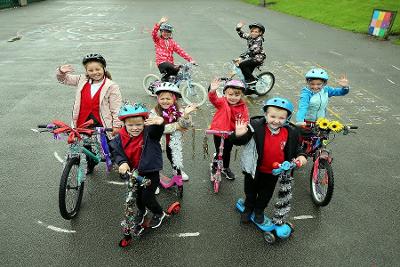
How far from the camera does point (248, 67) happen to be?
9.85m

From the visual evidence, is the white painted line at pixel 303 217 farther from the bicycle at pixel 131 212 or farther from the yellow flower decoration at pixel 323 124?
the bicycle at pixel 131 212

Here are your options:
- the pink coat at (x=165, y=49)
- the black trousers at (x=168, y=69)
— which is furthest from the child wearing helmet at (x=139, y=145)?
the pink coat at (x=165, y=49)

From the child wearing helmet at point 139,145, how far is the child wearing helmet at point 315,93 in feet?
8.16

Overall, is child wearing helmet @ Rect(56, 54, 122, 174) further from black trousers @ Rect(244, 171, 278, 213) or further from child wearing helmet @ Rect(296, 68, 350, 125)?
child wearing helmet @ Rect(296, 68, 350, 125)

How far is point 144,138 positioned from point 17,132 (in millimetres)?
4968

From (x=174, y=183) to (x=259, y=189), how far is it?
1.61 metres

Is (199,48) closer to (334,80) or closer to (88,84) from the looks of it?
(334,80)

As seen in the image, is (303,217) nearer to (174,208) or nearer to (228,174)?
(228,174)

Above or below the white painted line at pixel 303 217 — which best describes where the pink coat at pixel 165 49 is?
above

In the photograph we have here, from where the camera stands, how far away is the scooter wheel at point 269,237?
15.2 feet

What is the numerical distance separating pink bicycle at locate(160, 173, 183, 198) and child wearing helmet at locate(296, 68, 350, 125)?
2.15 m

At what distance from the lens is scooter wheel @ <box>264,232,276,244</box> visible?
4.63 metres

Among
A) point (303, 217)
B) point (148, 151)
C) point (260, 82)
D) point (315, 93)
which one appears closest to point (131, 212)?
point (148, 151)

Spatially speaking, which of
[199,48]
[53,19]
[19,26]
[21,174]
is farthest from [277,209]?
[53,19]
